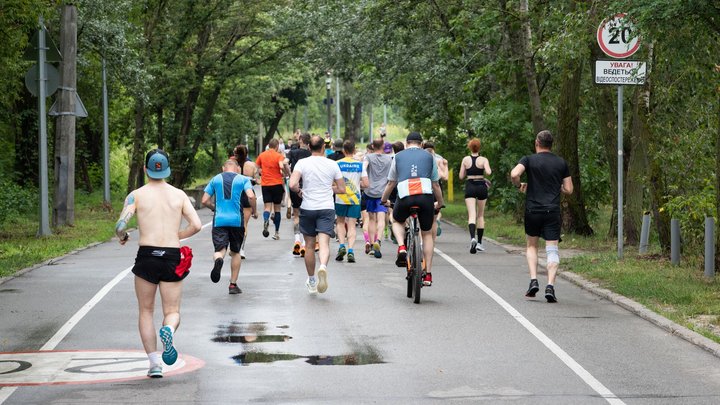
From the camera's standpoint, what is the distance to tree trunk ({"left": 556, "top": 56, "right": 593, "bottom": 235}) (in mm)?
23750

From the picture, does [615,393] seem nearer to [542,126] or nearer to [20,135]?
[542,126]

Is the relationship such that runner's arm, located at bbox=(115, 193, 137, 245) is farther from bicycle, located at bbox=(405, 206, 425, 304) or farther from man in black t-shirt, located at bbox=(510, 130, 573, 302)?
man in black t-shirt, located at bbox=(510, 130, 573, 302)

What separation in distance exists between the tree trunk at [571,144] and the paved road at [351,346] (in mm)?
7812

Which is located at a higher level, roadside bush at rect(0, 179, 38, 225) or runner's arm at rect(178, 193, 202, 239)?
runner's arm at rect(178, 193, 202, 239)

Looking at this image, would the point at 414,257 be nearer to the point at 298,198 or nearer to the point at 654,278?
the point at 654,278

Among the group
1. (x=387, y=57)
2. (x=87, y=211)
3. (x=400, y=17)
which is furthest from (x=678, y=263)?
(x=87, y=211)

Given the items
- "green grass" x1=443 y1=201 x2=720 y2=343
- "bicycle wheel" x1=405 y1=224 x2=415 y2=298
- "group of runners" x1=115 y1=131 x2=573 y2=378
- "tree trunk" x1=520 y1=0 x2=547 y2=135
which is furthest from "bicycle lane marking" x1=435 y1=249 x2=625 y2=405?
"tree trunk" x1=520 y1=0 x2=547 y2=135

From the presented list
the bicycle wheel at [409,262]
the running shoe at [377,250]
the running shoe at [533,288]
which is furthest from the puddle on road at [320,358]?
the running shoe at [377,250]

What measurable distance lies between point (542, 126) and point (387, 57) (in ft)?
31.0

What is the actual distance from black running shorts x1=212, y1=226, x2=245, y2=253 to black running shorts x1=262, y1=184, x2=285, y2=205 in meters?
7.91

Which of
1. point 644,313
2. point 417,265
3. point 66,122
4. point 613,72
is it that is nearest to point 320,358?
point 417,265

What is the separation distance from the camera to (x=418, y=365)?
9.46m

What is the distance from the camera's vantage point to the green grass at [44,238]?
19.0 m

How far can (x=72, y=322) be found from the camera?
1199 centimetres
